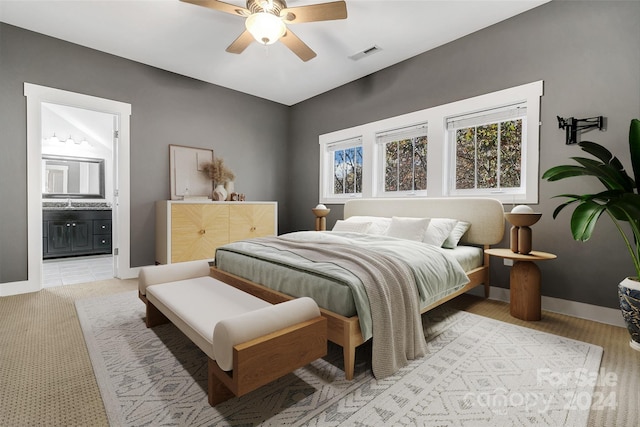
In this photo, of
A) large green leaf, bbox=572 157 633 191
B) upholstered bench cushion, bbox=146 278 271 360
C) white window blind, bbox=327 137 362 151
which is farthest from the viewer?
white window blind, bbox=327 137 362 151

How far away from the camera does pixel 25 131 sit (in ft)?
10.5

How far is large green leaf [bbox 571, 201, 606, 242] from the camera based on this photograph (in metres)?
1.87

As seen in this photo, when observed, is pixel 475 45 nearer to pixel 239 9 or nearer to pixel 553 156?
pixel 553 156

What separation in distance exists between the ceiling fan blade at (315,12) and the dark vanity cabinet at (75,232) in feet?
17.1

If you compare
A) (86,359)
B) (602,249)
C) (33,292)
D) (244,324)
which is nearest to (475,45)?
(602,249)

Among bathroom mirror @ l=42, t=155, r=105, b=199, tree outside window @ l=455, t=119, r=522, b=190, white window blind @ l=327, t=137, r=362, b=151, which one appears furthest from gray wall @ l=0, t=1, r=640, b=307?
bathroom mirror @ l=42, t=155, r=105, b=199

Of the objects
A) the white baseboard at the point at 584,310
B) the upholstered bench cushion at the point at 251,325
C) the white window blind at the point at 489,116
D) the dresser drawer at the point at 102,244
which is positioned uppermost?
the white window blind at the point at 489,116

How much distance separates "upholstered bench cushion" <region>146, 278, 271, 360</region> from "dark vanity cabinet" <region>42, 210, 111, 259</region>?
170 inches

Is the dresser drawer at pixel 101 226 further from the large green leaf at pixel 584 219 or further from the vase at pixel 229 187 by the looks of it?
the large green leaf at pixel 584 219

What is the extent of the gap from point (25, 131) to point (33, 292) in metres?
1.76

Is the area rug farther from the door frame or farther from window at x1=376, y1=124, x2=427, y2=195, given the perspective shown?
window at x1=376, y1=124, x2=427, y2=195

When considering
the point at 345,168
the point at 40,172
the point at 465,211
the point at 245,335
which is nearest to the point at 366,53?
the point at 345,168

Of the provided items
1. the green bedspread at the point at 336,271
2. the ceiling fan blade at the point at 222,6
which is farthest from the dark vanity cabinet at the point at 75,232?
the ceiling fan blade at the point at 222,6

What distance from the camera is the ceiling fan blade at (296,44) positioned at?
267cm
